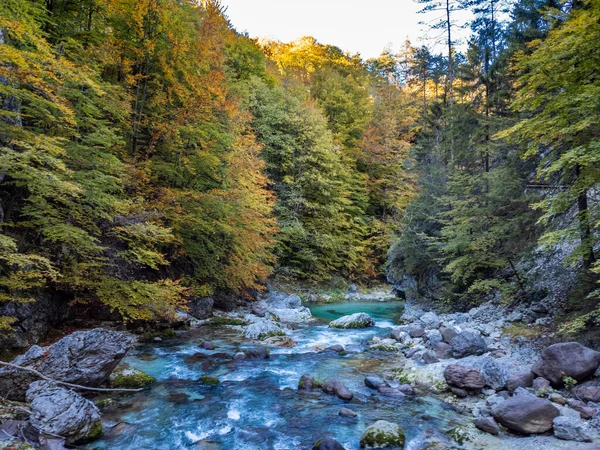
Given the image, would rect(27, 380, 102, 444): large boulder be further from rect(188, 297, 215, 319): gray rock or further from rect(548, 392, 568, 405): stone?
rect(188, 297, 215, 319): gray rock

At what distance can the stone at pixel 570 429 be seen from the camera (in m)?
4.62

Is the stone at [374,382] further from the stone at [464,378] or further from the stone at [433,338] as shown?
the stone at [433,338]

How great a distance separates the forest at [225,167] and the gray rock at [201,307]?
683mm

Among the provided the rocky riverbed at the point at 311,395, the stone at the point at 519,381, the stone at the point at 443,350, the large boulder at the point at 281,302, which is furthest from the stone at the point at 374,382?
the large boulder at the point at 281,302

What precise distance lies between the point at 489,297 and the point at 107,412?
11.9 m

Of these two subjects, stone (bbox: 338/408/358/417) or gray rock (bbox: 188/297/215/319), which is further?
gray rock (bbox: 188/297/215/319)

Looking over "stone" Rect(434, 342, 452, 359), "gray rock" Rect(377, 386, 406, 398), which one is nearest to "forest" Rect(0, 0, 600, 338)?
"stone" Rect(434, 342, 452, 359)

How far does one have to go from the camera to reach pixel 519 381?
20.4ft

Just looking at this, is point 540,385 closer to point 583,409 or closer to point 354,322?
point 583,409

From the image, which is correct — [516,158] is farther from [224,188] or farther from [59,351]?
[59,351]

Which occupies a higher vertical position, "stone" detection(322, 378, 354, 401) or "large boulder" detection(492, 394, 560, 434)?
"large boulder" detection(492, 394, 560, 434)

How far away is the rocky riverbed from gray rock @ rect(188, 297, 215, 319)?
121 inches

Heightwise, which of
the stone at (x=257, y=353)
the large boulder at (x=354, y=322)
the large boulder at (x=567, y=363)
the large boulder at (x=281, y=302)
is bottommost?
the large boulder at (x=281, y=302)

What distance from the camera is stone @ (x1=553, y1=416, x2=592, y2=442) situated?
4625mm
